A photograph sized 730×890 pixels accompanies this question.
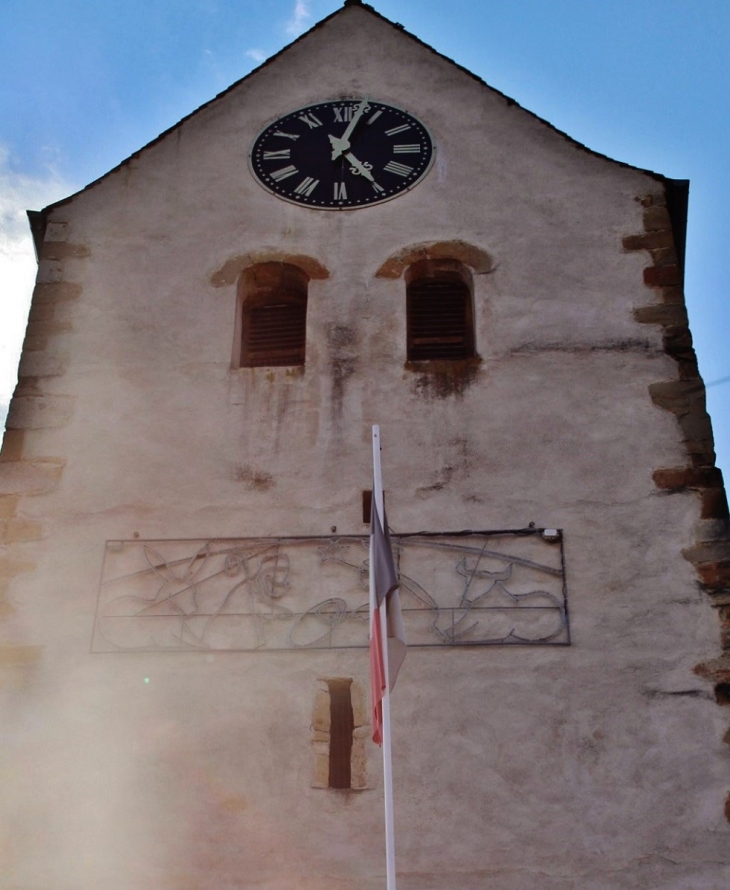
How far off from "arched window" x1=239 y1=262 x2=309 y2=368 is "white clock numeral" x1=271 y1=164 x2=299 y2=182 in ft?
3.07

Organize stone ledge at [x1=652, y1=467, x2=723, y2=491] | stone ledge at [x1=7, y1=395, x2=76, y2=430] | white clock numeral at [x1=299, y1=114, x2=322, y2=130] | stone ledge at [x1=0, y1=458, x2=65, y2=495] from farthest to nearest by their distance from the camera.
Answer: white clock numeral at [x1=299, y1=114, x2=322, y2=130]
stone ledge at [x1=7, y1=395, x2=76, y2=430]
stone ledge at [x1=0, y1=458, x2=65, y2=495]
stone ledge at [x1=652, y1=467, x2=723, y2=491]

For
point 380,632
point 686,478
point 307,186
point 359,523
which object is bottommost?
point 380,632

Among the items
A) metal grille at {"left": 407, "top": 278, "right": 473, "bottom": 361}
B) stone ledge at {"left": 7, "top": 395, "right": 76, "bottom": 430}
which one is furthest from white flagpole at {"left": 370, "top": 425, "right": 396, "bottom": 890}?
stone ledge at {"left": 7, "top": 395, "right": 76, "bottom": 430}

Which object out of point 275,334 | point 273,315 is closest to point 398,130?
point 273,315

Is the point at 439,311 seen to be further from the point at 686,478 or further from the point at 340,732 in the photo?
the point at 340,732

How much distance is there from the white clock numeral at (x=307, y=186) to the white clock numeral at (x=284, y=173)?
147mm

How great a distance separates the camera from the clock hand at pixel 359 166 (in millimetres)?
9328

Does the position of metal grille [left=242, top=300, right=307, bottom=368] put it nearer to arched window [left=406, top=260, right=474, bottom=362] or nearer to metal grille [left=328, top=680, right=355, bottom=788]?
arched window [left=406, top=260, right=474, bottom=362]

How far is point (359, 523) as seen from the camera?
7355 mm

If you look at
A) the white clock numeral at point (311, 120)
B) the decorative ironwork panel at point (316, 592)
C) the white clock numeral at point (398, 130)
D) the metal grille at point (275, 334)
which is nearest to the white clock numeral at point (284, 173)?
the white clock numeral at point (311, 120)

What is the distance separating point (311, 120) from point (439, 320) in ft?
7.62

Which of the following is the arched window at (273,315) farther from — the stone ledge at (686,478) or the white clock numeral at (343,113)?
the stone ledge at (686,478)

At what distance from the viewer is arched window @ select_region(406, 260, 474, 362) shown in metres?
8.44

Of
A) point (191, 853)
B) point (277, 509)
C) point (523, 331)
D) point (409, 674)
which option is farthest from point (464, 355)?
point (191, 853)
